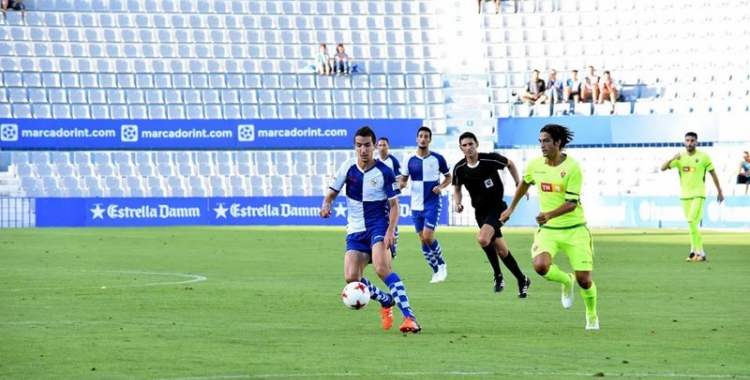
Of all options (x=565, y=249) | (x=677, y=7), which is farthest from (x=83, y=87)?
(x=565, y=249)

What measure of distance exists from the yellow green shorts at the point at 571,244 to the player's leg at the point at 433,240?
6.09 m

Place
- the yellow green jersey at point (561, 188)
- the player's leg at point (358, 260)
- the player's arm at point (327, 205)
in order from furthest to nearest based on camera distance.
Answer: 1. the yellow green jersey at point (561, 188)
2. the player's leg at point (358, 260)
3. the player's arm at point (327, 205)

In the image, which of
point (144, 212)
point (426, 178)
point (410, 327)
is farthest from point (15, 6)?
point (410, 327)

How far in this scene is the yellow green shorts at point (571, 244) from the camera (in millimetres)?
13461

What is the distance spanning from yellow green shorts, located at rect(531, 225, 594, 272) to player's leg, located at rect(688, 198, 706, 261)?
11.3m

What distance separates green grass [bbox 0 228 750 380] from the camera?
32.9 feet

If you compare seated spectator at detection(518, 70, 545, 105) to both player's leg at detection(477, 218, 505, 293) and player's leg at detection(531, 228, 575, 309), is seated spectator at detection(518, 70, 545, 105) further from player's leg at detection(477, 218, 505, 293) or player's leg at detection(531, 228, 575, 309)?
player's leg at detection(531, 228, 575, 309)

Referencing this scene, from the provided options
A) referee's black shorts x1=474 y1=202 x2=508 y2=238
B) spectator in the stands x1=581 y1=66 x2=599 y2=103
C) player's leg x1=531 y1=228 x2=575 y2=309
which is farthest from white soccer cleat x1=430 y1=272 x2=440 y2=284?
spectator in the stands x1=581 y1=66 x2=599 y2=103

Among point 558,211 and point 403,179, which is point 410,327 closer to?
point 558,211

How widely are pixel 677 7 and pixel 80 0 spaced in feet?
63.8

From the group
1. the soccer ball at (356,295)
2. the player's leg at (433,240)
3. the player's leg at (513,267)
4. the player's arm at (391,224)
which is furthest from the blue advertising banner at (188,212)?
the soccer ball at (356,295)

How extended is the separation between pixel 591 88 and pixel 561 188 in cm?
3068

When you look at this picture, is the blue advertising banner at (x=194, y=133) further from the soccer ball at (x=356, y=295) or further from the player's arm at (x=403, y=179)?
the soccer ball at (x=356, y=295)

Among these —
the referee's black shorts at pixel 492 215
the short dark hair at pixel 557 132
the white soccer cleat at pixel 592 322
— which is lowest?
the white soccer cleat at pixel 592 322
